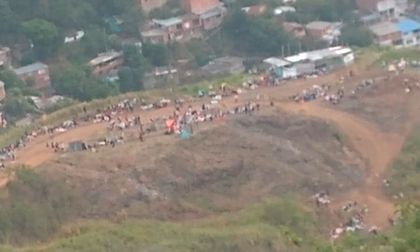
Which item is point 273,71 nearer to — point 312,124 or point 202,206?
point 312,124

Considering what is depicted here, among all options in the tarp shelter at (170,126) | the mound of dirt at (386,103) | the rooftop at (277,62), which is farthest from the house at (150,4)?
the tarp shelter at (170,126)

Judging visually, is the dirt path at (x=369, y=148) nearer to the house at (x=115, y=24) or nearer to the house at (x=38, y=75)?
the house at (x=38, y=75)

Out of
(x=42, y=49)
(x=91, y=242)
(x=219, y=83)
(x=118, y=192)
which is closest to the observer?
(x=91, y=242)

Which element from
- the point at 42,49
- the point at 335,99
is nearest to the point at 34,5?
the point at 42,49

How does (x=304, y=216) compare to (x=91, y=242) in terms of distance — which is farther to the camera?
(x=304, y=216)

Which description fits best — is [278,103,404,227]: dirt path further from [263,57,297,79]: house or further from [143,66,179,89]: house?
[143,66,179,89]: house

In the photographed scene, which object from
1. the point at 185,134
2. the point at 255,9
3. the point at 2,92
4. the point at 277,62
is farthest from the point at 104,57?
the point at 185,134

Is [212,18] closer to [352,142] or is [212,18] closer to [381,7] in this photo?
[381,7]
